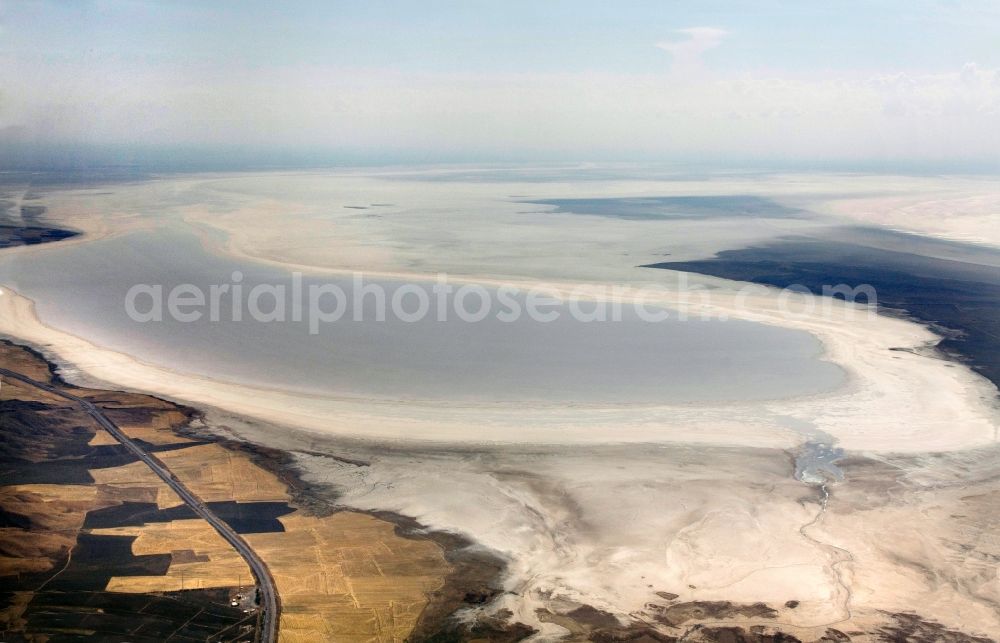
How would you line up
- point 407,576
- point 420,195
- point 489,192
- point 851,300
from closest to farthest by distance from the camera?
point 407,576 → point 851,300 → point 420,195 → point 489,192

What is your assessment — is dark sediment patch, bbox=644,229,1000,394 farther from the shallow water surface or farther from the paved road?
the paved road

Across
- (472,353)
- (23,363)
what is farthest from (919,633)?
(23,363)

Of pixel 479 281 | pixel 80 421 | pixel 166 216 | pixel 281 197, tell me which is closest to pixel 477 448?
pixel 80 421

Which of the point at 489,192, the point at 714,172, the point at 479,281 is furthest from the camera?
the point at 714,172

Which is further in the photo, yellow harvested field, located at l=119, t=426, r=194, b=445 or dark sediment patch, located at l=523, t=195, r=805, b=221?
dark sediment patch, located at l=523, t=195, r=805, b=221

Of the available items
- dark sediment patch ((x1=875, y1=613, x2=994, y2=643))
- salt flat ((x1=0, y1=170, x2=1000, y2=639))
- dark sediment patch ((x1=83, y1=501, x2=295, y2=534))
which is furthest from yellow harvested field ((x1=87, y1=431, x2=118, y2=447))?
dark sediment patch ((x1=875, y1=613, x2=994, y2=643))

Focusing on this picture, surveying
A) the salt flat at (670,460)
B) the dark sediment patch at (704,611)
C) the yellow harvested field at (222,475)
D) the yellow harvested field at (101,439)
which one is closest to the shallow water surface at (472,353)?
the salt flat at (670,460)

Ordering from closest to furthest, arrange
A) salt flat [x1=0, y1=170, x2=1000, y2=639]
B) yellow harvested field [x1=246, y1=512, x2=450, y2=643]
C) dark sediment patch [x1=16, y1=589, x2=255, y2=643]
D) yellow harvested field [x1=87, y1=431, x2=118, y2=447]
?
dark sediment patch [x1=16, y1=589, x2=255, y2=643] → yellow harvested field [x1=246, y1=512, x2=450, y2=643] → salt flat [x1=0, y1=170, x2=1000, y2=639] → yellow harvested field [x1=87, y1=431, x2=118, y2=447]

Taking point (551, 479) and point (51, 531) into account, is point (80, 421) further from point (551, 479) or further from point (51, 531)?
point (551, 479)
